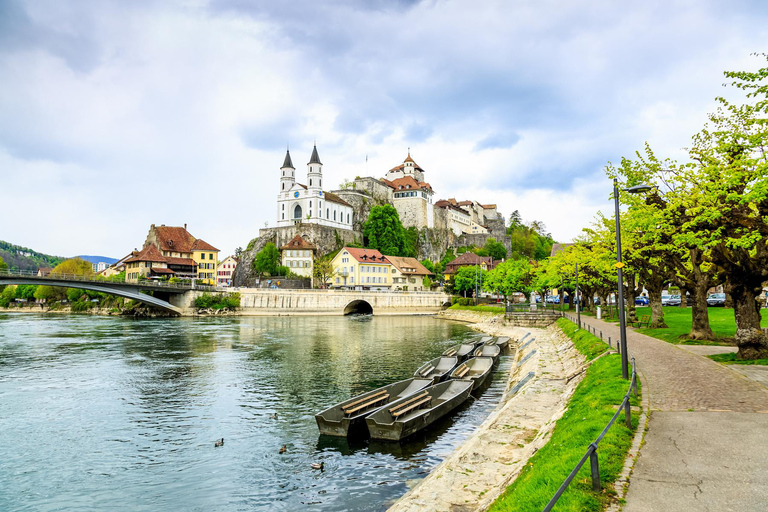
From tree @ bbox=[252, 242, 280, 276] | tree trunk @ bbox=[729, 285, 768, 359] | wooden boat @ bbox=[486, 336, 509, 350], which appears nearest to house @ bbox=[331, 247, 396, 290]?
tree @ bbox=[252, 242, 280, 276]

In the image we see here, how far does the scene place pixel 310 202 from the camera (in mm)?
123375

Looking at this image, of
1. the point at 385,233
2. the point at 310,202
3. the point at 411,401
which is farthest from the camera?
the point at 385,233

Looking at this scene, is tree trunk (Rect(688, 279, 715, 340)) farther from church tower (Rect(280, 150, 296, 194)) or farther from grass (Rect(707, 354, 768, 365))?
church tower (Rect(280, 150, 296, 194))

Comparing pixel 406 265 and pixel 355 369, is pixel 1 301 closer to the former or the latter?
pixel 406 265

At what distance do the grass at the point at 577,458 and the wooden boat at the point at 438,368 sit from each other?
10771mm

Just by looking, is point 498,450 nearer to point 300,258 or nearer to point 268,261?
point 268,261

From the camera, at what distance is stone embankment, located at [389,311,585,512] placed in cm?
1055

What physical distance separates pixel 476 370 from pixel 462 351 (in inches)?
273

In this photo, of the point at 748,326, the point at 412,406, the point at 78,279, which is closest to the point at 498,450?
the point at 412,406

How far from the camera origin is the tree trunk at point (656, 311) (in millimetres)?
35500

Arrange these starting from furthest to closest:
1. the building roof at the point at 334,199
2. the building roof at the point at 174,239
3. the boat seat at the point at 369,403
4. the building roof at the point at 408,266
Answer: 1. the building roof at the point at 334,199
2. the building roof at the point at 174,239
3. the building roof at the point at 408,266
4. the boat seat at the point at 369,403

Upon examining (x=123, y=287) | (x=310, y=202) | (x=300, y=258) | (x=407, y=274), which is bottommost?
(x=123, y=287)

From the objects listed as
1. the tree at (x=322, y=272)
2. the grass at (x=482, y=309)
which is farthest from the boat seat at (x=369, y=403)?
the tree at (x=322, y=272)

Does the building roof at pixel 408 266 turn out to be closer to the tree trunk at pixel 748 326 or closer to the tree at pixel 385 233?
the tree at pixel 385 233
